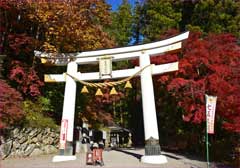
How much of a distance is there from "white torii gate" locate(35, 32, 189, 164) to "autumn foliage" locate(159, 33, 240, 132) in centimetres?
218

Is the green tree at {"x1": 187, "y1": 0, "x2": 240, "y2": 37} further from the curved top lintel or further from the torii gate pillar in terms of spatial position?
the torii gate pillar

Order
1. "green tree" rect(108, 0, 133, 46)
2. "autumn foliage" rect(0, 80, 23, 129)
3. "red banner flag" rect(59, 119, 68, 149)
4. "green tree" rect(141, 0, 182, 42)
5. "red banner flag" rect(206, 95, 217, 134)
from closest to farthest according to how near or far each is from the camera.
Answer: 1. "red banner flag" rect(206, 95, 217, 134)
2. "autumn foliage" rect(0, 80, 23, 129)
3. "red banner flag" rect(59, 119, 68, 149)
4. "green tree" rect(141, 0, 182, 42)
5. "green tree" rect(108, 0, 133, 46)

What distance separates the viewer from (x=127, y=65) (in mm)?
27609

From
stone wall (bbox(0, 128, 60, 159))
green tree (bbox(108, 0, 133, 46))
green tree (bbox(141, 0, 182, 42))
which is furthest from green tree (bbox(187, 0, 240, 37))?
stone wall (bbox(0, 128, 60, 159))

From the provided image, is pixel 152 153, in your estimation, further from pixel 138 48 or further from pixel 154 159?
pixel 138 48

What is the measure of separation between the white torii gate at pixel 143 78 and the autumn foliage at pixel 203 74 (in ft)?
7.15

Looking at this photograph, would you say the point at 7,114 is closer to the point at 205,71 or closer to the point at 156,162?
the point at 156,162

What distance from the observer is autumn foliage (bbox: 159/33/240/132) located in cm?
1545

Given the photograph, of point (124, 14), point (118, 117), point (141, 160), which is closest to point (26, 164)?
point (141, 160)

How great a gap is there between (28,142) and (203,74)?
9.18 m

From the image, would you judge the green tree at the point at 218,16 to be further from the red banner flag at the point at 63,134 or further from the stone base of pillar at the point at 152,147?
the red banner flag at the point at 63,134

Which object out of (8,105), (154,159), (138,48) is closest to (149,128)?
(154,159)

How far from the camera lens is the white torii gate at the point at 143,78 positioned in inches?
571

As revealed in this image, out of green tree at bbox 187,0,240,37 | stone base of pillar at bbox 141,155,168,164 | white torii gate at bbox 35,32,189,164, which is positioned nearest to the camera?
stone base of pillar at bbox 141,155,168,164
